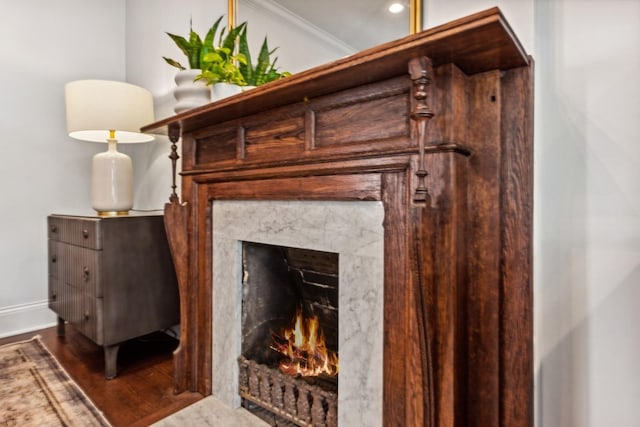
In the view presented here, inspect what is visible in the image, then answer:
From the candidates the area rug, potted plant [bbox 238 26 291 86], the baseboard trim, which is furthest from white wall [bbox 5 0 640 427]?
the baseboard trim

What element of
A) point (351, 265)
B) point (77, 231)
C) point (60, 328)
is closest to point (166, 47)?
point (77, 231)

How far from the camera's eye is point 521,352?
36.1 inches

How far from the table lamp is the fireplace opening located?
1.08 m

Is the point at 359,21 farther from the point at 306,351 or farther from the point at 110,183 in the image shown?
the point at 110,183

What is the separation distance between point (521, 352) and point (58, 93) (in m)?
3.27

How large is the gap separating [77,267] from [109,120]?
2.76ft

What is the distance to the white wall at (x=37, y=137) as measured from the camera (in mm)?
2416

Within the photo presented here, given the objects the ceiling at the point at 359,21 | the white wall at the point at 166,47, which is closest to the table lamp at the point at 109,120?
the white wall at the point at 166,47

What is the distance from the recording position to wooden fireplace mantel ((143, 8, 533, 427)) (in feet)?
2.82

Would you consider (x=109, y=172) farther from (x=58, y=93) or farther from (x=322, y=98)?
(x=322, y=98)

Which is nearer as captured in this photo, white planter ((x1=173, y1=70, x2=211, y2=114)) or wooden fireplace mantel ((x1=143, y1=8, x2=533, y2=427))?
wooden fireplace mantel ((x1=143, y1=8, x2=533, y2=427))

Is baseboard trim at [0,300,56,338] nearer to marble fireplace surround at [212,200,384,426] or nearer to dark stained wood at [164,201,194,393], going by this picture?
dark stained wood at [164,201,194,393]

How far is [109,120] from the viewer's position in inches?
77.2

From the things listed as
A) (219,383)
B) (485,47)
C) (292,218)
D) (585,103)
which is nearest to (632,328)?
(585,103)
